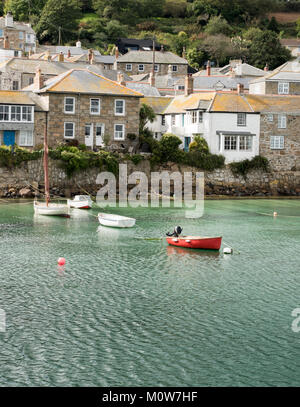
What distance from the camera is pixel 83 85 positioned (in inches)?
2532

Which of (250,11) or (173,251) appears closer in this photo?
(173,251)

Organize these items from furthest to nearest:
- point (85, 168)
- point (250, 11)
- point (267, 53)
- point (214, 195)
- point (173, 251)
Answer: point (250, 11)
point (267, 53)
point (214, 195)
point (85, 168)
point (173, 251)

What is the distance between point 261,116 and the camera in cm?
6794

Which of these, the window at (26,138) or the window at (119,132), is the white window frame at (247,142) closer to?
the window at (119,132)

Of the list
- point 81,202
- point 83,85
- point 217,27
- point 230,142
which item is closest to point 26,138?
point 83,85

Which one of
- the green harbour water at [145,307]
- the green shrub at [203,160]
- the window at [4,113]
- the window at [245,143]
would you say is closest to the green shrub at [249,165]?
the window at [245,143]

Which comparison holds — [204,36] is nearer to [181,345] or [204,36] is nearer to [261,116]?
[261,116]

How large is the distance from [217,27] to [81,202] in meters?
92.7

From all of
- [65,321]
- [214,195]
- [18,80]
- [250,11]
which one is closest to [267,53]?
[250,11]

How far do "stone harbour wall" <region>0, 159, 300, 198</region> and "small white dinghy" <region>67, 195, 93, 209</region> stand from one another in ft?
13.8

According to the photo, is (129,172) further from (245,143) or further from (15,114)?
(245,143)

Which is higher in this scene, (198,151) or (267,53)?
(267,53)

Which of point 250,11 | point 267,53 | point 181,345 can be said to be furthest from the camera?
point 250,11
